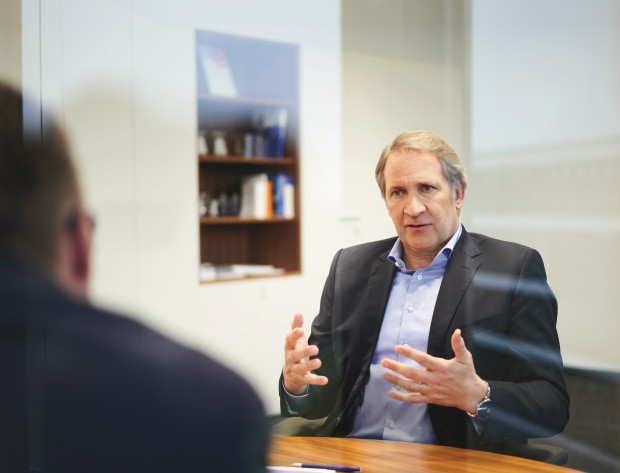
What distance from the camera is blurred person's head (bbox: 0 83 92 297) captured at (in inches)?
33.9

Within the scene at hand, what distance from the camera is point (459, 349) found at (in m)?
1.27

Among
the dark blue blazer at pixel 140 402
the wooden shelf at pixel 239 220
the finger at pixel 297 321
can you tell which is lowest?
the finger at pixel 297 321

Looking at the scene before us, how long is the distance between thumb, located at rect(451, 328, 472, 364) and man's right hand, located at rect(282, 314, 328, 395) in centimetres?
30

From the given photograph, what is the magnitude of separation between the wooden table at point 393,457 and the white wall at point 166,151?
0.86ft

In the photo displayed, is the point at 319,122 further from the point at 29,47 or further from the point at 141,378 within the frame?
the point at 141,378

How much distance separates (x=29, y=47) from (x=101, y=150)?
336 mm

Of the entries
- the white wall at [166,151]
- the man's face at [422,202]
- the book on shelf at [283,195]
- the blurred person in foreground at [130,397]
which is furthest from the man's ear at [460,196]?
the blurred person in foreground at [130,397]

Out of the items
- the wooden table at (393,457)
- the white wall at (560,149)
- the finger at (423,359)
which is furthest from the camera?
the white wall at (560,149)

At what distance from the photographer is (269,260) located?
1.73m

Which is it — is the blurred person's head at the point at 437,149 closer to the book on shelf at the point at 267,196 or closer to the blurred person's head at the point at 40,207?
the book on shelf at the point at 267,196

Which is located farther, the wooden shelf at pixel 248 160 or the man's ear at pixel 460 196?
the wooden shelf at pixel 248 160

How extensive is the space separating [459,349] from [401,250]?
0.85 ft

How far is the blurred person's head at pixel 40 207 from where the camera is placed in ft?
2.82

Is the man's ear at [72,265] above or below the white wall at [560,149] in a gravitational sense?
below
